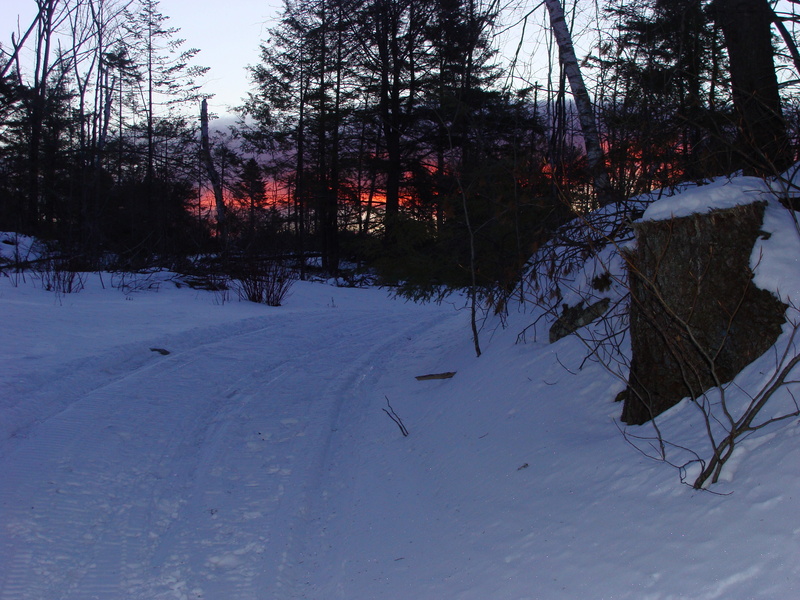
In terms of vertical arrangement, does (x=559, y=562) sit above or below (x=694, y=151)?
below

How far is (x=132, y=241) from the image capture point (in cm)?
2258

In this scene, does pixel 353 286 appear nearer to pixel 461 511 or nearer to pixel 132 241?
pixel 132 241

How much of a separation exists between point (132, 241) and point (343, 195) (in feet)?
29.4

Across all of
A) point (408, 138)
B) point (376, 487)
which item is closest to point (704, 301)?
point (376, 487)

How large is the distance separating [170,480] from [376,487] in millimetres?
1425

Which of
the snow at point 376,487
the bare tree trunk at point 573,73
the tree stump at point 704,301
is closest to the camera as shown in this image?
the snow at point 376,487

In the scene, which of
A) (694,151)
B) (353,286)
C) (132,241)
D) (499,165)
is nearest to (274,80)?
(132,241)

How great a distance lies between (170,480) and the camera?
148 inches

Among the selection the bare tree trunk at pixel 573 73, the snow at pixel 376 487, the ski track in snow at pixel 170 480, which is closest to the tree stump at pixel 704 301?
the snow at pixel 376 487

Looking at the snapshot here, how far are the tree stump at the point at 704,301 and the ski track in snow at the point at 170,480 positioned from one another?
7.69 ft

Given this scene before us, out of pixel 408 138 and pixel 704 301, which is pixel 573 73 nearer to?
pixel 704 301

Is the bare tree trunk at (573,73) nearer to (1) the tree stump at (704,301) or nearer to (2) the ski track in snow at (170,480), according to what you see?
(1) the tree stump at (704,301)

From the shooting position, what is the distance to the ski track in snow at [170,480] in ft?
9.18

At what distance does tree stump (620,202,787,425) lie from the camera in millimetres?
3135
